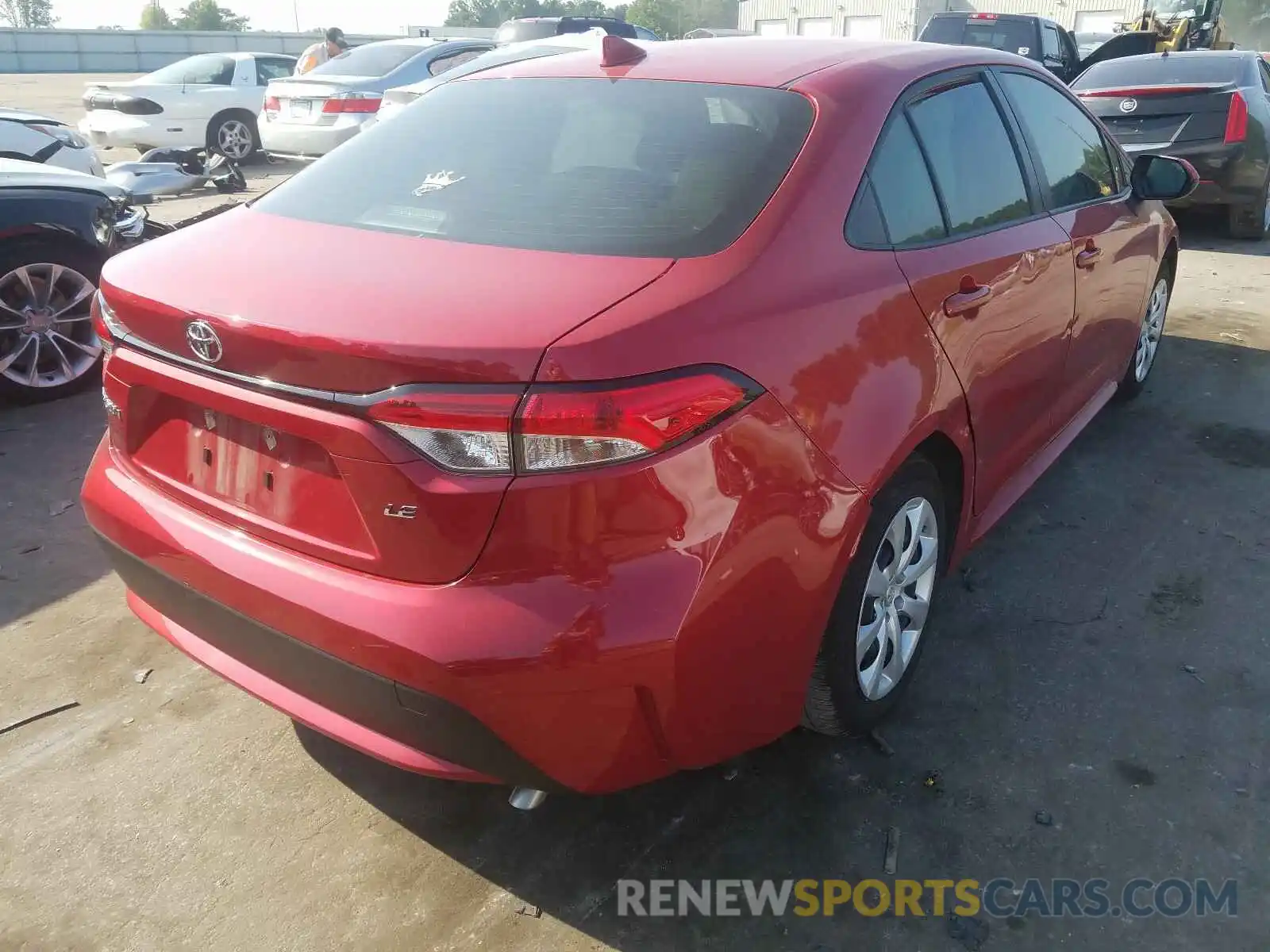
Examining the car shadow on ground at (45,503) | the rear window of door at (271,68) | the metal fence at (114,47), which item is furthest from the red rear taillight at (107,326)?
the metal fence at (114,47)

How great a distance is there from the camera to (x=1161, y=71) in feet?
29.9

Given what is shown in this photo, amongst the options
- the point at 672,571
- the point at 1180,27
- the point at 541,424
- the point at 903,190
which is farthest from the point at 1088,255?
the point at 1180,27

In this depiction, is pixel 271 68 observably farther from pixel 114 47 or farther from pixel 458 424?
pixel 114 47

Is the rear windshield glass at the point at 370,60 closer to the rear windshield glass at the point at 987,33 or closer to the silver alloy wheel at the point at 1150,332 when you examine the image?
the rear windshield glass at the point at 987,33

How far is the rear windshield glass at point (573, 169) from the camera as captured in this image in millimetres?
2186

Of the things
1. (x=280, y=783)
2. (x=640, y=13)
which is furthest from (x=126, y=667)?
(x=640, y=13)

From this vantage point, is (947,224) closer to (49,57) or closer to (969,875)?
(969,875)

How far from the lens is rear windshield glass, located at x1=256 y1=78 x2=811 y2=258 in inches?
86.0

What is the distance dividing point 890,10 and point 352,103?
170 feet

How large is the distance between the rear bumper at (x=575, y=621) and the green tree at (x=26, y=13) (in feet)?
426

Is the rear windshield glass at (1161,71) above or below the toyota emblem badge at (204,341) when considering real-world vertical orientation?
above

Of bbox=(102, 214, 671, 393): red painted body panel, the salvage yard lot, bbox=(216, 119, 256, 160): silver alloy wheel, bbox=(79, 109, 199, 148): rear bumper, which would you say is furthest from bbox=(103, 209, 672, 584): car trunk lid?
bbox=(216, 119, 256, 160): silver alloy wheel

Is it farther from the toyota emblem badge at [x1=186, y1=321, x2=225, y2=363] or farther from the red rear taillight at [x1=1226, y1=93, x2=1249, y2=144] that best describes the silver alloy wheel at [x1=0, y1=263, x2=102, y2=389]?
the red rear taillight at [x1=1226, y1=93, x2=1249, y2=144]

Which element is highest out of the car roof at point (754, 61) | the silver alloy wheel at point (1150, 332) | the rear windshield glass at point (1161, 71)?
the rear windshield glass at point (1161, 71)
